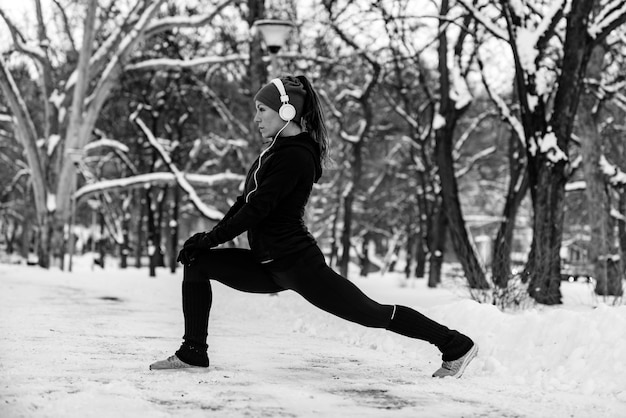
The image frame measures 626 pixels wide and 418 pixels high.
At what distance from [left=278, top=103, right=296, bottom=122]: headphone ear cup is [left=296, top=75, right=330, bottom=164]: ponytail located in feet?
0.42

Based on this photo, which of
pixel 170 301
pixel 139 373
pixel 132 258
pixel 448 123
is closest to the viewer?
pixel 139 373

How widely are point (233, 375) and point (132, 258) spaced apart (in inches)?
2346

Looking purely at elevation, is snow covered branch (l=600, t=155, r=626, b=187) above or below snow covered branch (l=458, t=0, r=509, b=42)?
below

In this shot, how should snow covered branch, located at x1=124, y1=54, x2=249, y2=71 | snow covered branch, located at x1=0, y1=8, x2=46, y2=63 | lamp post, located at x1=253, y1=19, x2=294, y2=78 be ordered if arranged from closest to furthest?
lamp post, located at x1=253, y1=19, x2=294, y2=78, snow covered branch, located at x1=0, y1=8, x2=46, y2=63, snow covered branch, located at x1=124, y1=54, x2=249, y2=71

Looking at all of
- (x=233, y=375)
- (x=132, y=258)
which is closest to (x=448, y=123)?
(x=233, y=375)

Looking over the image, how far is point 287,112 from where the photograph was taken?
481 centimetres

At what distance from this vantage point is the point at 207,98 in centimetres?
2678

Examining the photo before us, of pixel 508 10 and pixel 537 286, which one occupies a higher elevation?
pixel 508 10

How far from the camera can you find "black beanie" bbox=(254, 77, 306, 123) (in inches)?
191

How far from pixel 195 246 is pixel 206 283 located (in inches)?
10.1

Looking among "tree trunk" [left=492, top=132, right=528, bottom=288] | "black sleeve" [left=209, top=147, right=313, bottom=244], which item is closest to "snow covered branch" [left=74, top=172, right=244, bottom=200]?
"tree trunk" [left=492, top=132, right=528, bottom=288]

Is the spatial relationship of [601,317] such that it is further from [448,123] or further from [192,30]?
[192,30]

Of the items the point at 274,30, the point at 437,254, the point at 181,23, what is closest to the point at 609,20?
the point at 274,30

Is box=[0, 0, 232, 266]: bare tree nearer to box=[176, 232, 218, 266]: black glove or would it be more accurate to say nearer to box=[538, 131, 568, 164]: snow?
box=[538, 131, 568, 164]: snow
